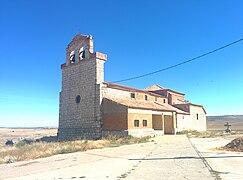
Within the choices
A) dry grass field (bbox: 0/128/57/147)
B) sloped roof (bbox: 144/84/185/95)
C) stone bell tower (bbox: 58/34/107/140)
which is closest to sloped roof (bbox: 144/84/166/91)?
sloped roof (bbox: 144/84/185/95)

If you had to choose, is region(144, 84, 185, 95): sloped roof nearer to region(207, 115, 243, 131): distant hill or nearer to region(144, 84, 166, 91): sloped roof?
region(144, 84, 166, 91): sloped roof

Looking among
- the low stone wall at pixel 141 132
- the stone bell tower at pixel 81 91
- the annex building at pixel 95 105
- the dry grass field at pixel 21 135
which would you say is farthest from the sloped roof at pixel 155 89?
the dry grass field at pixel 21 135

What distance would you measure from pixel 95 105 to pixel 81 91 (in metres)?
2.98

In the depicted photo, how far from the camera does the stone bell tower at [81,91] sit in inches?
1126

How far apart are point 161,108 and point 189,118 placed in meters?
10.6

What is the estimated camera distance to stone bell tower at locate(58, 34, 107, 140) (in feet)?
93.9

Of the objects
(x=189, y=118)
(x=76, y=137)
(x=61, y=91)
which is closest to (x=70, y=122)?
(x=76, y=137)

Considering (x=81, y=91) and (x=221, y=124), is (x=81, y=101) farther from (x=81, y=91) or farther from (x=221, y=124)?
(x=221, y=124)

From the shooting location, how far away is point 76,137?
29.8 m

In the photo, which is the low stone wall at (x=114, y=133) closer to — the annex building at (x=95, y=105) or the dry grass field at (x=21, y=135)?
the annex building at (x=95, y=105)

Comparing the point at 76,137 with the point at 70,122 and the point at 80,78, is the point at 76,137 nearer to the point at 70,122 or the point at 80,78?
the point at 70,122

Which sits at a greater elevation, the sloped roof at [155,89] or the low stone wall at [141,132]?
the sloped roof at [155,89]

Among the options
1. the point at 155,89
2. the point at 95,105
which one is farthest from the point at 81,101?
the point at 155,89

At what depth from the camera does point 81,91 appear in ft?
99.2
